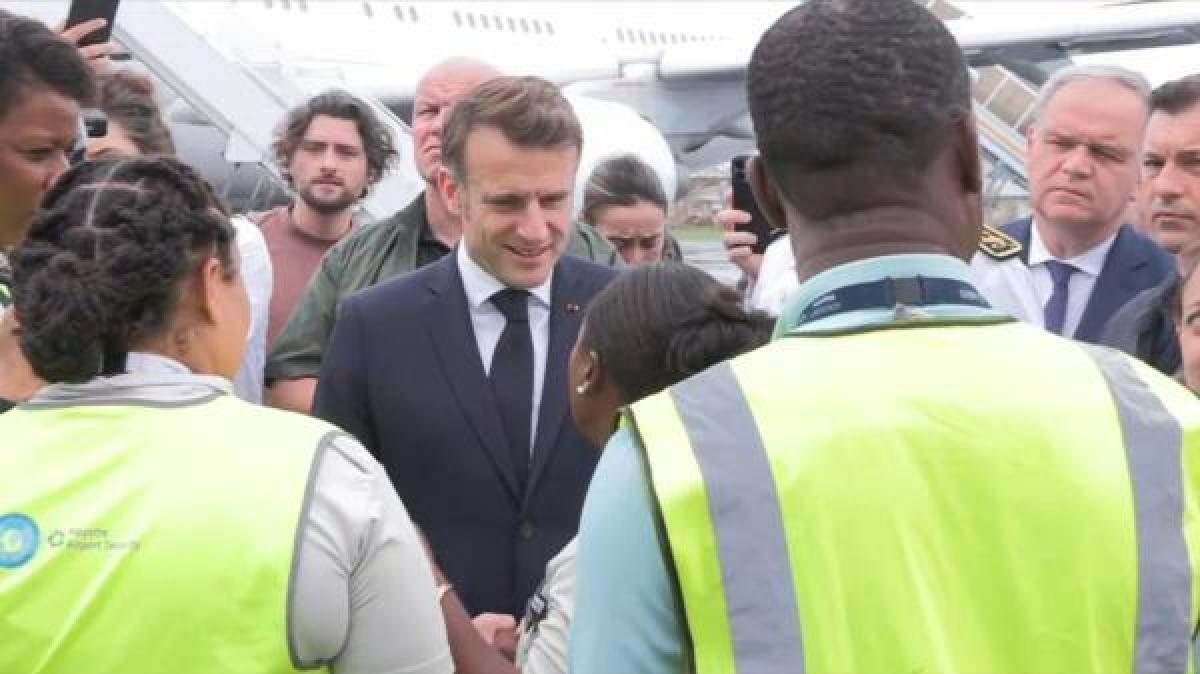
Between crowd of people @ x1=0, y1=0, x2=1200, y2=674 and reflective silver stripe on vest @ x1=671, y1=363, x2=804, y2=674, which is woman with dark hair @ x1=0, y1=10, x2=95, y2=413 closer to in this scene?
crowd of people @ x1=0, y1=0, x2=1200, y2=674

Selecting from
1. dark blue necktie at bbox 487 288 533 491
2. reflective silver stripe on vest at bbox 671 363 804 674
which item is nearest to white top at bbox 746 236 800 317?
dark blue necktie at bbox 487 288 533 491

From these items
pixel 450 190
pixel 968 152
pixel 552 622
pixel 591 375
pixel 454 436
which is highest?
pixel 968 152

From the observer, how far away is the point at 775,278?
168 inches

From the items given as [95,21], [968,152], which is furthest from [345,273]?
[968,152]

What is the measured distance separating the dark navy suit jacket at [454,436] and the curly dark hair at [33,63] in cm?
76

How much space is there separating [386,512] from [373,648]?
0.17 m

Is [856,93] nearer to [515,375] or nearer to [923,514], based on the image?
[923,514]

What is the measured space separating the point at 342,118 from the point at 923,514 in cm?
443

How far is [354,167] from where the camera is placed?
17.9 ft

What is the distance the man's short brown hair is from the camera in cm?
353

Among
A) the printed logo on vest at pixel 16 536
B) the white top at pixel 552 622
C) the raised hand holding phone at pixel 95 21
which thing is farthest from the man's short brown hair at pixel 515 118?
the printed logo on vest at pixel 16 536

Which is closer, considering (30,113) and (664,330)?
(664,330)

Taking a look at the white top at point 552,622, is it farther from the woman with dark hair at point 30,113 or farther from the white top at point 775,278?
the white top at point 775,278

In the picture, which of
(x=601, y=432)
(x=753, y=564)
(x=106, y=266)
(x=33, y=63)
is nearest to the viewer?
(x=753, y=564)
